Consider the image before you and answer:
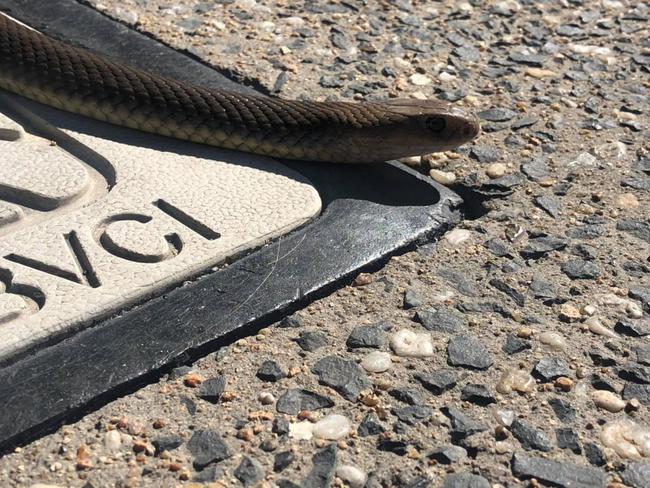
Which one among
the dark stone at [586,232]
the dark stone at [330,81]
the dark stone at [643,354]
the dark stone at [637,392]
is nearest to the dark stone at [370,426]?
the dark stone at [637,392]

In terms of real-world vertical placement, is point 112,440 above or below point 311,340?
below

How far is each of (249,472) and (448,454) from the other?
1.44ft

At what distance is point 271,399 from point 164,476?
1.11 ft

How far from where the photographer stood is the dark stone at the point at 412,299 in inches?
110

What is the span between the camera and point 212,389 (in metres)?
2.45

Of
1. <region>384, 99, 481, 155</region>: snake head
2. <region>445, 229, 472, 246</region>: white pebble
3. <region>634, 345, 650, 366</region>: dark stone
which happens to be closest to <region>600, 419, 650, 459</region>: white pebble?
<region>634, 345, 650, 366</region>: dark stone

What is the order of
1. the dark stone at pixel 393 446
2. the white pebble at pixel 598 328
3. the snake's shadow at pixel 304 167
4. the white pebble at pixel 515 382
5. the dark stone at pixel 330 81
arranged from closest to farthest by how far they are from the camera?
the dark stone at pixel 393 446 < the white pebble at pixel 515 382 < the white pebble at pixel 598 328 < the snake's shadow at pixel 304 167 < the dark stone at pixel 330 81

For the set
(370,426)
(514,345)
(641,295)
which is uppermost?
(641,295)

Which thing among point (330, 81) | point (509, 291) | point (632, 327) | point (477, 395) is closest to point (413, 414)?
point (477, 395)

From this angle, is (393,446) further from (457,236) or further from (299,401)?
(457,236)

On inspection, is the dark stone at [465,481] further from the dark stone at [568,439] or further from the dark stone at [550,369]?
the dark stone at [550,369]

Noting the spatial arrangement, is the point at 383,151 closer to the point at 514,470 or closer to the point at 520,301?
the point at 520,301

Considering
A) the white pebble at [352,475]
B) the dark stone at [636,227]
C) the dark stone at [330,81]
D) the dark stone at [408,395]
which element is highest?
the dark stone at [636,227]

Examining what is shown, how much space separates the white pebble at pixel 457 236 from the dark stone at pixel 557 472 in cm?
89
